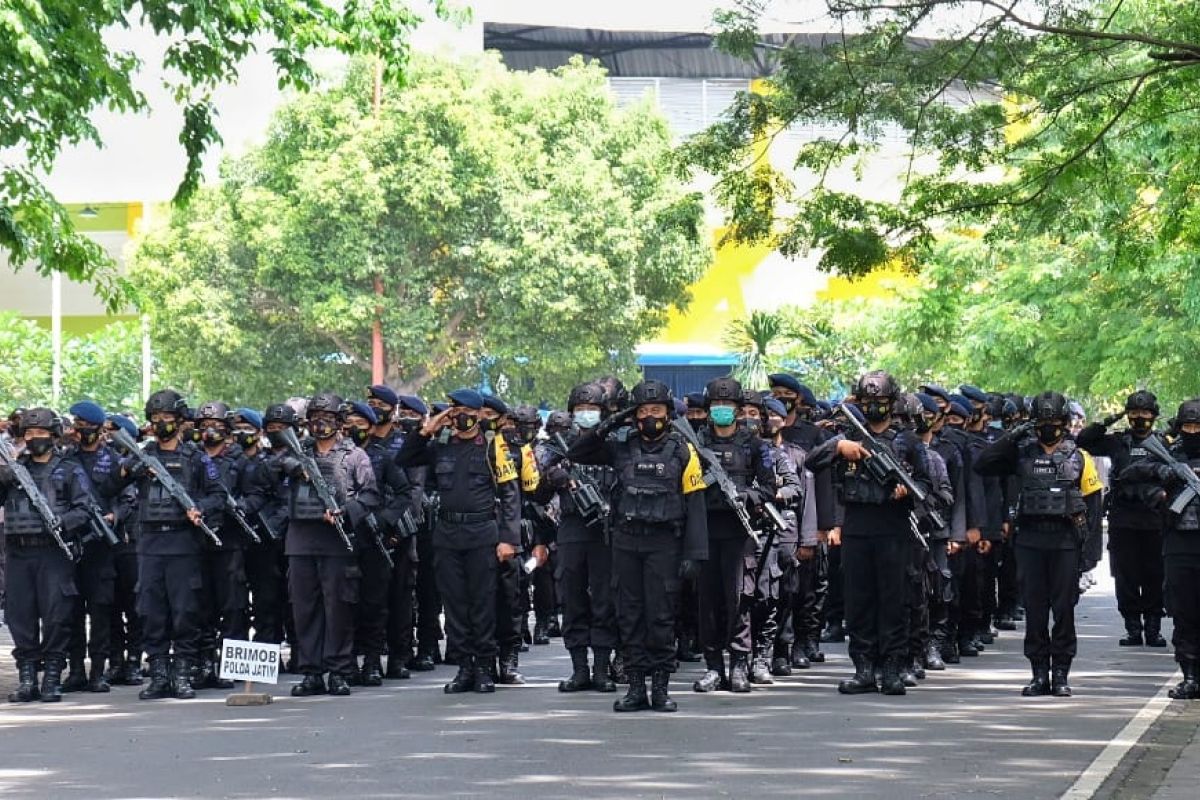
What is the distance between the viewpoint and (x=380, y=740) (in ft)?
41.9

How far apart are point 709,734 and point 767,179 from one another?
19.8 feet

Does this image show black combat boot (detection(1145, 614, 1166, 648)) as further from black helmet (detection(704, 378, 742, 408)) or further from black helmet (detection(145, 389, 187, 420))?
black helmet (detection(145, 389, 187, 420))

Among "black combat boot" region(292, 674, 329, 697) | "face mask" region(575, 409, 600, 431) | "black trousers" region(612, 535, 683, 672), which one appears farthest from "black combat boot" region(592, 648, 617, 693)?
"black combat boot" region(292, 674, 329, 697)

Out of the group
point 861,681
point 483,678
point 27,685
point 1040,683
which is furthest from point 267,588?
point 1040,683

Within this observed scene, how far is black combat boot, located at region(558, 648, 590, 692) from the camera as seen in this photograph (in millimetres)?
15656

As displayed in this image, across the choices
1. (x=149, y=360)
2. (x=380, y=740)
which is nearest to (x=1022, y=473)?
(x=380, y=740)

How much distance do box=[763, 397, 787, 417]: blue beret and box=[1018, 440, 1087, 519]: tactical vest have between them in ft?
7.06

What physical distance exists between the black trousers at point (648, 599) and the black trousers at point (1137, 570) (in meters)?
6.71

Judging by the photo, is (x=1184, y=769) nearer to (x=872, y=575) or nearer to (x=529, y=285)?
(x=872, y=575)

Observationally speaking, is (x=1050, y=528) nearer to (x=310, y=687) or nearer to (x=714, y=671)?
(x=714, y=671)

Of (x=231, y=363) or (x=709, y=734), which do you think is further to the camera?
(x=231, y=363)

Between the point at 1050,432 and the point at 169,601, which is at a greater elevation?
the point at 1050,432

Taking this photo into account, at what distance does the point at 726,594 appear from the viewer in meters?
15.3

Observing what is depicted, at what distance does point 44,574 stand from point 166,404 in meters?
1.41
